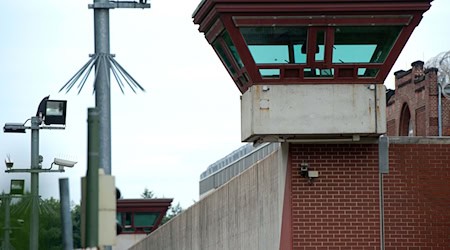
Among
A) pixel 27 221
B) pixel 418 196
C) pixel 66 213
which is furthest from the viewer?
pixel 27 221

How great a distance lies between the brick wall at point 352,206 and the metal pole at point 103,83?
8.35 m

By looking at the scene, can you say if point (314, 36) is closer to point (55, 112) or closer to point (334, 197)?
point (334, 197)

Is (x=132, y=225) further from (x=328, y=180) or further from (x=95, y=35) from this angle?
(x=95, y=35)

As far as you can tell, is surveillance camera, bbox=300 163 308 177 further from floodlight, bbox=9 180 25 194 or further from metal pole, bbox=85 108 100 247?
floodlight, bbox=9 180 25 194

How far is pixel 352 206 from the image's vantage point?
28.0 m

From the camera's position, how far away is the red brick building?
166 feet

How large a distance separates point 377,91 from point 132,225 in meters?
62.1

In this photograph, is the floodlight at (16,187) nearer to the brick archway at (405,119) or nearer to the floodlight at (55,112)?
the floodlight at (55,112)

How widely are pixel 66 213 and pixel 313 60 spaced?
10.4 meters

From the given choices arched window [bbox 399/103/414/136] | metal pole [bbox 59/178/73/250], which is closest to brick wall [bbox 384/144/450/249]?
metal pole [bbox 59/178/73/250]

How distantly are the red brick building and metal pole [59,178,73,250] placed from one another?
3240cm

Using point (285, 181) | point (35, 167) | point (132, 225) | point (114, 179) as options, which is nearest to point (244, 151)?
point (35, 167)

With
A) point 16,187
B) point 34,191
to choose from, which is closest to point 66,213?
point 34,191

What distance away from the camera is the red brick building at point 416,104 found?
50.6 meters
